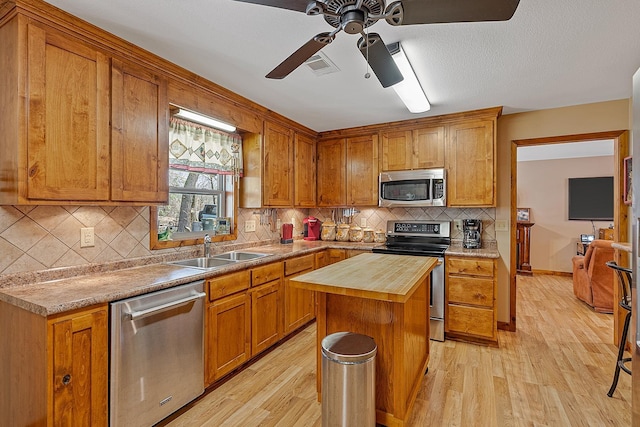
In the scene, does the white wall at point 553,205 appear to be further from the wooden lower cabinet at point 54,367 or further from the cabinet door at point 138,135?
the wooden lower cabinet at point 54,367

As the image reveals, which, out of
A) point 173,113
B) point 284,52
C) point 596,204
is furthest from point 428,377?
point 596,204

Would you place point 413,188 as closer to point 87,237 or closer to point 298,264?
point 298,264

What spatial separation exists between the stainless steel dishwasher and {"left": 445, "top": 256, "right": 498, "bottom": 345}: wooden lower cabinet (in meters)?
2.40

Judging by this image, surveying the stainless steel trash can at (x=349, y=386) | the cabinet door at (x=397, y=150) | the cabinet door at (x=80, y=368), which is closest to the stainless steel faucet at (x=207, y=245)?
the cabinet door at (x=80, y=368)

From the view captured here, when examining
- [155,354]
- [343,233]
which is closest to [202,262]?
[155,354]

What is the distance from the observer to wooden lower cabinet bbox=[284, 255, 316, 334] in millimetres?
3166

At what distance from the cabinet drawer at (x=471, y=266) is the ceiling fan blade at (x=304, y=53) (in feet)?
8.10

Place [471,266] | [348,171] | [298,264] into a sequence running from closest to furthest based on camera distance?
[471,266], [298,264], [348,171]

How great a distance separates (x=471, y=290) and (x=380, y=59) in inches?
98.0

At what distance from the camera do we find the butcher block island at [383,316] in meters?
1.65

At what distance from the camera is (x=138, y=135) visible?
83.7 inches

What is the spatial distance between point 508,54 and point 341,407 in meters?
2.47

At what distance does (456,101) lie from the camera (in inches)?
123

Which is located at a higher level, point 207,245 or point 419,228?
point 419,228
